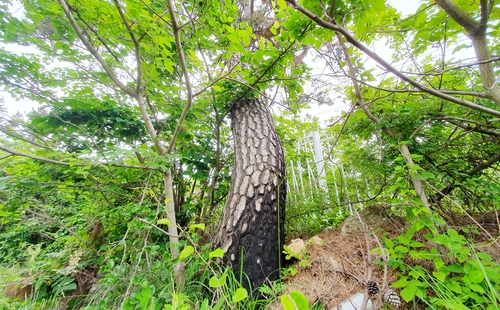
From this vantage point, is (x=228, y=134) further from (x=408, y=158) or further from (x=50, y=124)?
(x=408, y=158)

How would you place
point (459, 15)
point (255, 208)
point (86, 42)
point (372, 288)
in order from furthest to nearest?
point (255, 208) → point (86, 42) → point (372, 288) → point (459, 15)

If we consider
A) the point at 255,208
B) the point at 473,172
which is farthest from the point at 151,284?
the point at 473,172

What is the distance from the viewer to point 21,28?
123 centimetres

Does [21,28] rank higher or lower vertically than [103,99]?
higher

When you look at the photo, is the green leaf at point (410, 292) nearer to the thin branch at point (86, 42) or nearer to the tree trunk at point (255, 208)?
the tree trunk at point (255, 208)

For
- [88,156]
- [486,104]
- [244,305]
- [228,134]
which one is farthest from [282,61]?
[244,305]

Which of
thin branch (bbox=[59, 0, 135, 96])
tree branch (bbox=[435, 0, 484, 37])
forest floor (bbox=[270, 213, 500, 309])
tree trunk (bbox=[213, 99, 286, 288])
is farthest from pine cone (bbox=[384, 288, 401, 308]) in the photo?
thin branch (bbox=[59, 0, 135, 96])

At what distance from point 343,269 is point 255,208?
0.72m

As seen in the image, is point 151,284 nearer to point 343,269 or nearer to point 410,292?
point 343,269

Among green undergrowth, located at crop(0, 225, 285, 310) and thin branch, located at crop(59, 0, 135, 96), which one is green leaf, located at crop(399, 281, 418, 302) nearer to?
green undergrowth, located at crop(0, 225, 285, 310)

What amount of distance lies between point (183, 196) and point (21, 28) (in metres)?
1.79

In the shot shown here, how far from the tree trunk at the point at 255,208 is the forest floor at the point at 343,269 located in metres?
0.23

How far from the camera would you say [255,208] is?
145 cm

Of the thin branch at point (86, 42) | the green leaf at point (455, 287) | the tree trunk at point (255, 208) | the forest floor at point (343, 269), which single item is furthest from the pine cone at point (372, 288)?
the thin branch at point (86, 42)
